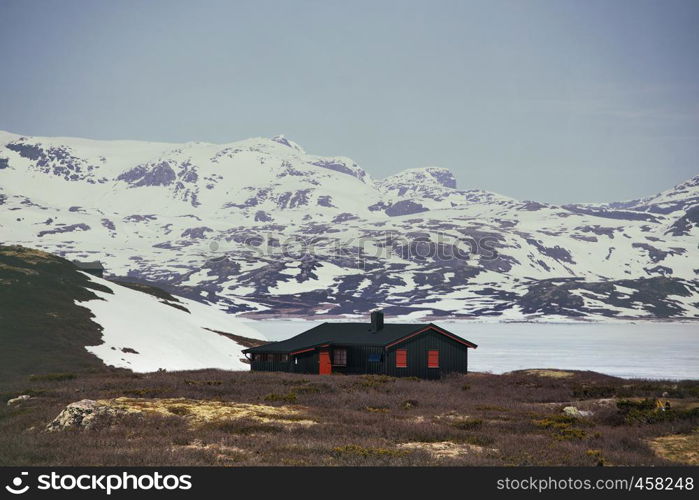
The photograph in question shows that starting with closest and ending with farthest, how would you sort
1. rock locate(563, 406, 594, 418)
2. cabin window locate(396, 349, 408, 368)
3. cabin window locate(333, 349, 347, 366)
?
rock locate(563, 406, 594, 418), cabin window locate(396, 349, 408, 368), cabin window locate(333, 349, 347, 366)

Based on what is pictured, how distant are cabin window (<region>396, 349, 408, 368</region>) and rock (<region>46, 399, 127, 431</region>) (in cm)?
3897

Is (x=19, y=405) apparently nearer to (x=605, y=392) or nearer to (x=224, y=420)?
(x=224, y=420)

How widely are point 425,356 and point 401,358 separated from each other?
240 cm

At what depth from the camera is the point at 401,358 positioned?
2736 inches

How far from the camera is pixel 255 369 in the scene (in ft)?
247

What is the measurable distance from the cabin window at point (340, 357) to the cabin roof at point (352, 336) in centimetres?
82

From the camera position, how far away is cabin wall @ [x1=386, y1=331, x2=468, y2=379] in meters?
69.4

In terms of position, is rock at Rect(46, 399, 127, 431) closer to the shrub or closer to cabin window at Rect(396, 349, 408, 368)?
the shrub

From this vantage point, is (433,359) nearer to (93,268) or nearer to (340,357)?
(340,357)

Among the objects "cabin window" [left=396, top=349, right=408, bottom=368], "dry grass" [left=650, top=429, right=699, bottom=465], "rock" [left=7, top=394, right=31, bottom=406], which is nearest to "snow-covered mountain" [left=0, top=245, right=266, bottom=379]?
"rock" [left=7, top=394, right=31, bottom=406]

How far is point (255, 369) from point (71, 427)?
44412 mm

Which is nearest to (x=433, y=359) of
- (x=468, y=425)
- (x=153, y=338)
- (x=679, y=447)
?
(x=153, y=338)

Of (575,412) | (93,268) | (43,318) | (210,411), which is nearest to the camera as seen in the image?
(210,411)
